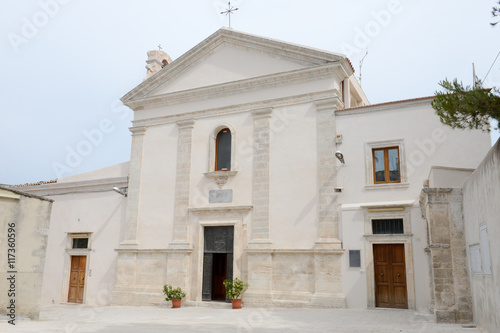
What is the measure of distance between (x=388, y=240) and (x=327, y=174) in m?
2.71

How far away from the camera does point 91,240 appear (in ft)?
56.6

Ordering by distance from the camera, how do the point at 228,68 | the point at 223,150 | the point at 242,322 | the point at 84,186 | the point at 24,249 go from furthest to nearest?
1. the point at 84,186
2. the point at 228,68
3. the point at 223,150
4. the point at 242,322
5. the point at 24,249

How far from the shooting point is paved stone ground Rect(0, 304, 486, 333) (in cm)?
892

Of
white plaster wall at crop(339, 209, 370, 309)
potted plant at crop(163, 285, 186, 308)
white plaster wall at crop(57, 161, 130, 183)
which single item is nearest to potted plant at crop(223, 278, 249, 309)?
potted plant at crop(163, 285, 186, 308)

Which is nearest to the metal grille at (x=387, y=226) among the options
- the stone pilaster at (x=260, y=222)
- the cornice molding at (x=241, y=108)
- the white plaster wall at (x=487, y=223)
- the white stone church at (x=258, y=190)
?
the white stone church at (x=258, y=190)

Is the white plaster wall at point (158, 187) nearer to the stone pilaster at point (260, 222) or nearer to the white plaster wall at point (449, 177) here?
the stone pilaster at point (260, 222)

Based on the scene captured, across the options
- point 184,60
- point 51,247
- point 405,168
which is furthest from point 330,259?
point 51,247

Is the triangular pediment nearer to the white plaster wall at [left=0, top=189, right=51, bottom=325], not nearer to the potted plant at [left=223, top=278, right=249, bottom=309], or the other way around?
the potted plant at [left=223, top=278, right=249, bottom=309]

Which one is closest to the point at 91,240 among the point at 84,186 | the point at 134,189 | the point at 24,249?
the point at 84,186

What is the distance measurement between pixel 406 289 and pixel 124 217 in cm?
1046

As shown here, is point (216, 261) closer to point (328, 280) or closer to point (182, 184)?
point (182, 184)

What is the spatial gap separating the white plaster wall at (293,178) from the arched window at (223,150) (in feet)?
5.86

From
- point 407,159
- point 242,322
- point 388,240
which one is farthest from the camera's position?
point 407,159

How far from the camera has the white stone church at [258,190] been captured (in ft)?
41.9
